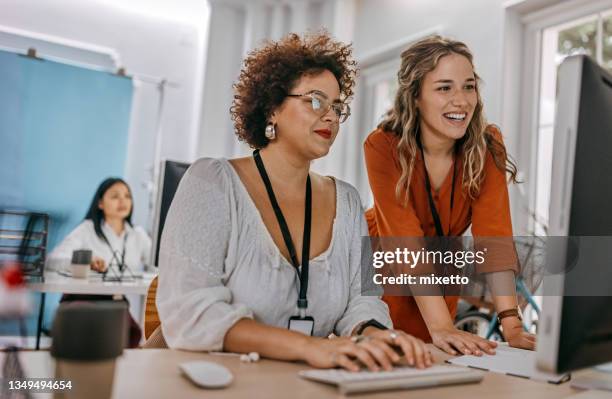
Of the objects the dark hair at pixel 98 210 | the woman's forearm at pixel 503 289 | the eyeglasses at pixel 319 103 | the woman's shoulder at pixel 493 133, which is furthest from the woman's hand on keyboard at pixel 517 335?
the dark hair at pixel 98 210

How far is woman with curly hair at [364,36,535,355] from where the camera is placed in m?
1.61

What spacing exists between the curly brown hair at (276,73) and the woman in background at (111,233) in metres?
2.30

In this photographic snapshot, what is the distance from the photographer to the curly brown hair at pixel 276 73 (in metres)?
1.46

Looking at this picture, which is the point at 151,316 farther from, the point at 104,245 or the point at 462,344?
the point at 104,245

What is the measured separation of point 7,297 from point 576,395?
79 cm

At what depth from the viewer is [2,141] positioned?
14.7 feet

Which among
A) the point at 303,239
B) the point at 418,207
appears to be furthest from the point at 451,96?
the point at 303,239

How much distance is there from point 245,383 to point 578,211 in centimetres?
52

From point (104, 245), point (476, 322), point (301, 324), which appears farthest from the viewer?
point (104, 245)

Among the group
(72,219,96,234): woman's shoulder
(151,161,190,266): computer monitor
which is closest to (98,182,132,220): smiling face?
(72,219,96,234): woman's shoulder

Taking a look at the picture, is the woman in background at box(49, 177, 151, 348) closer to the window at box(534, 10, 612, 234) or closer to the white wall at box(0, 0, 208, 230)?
the white wall at box(0, 0, 208, 230)

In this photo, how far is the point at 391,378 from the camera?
0.80 metres

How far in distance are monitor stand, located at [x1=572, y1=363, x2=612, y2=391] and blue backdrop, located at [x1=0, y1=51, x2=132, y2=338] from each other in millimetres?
4361

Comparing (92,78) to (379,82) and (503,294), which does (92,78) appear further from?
(503,294)
